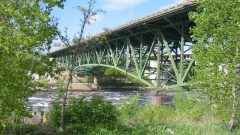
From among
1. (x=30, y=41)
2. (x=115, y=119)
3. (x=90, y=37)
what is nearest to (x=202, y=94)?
(x=115, y=119)

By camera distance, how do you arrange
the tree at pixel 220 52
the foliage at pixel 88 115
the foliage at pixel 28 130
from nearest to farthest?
the foliage at pixel 28 130, the tree at pixel 220 52, the foliage at pixel 88 115

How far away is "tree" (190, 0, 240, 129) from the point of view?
1278 cm

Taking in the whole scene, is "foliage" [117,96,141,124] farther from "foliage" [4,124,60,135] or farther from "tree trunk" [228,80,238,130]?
"tree trunk" [228,80,238,130]

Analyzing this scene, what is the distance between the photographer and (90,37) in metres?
14.1

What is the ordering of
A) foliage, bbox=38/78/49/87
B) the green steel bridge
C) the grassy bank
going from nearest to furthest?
1. foliage, bbox=38/78/49/87
2. the grassy bank
3. the green steel bridge

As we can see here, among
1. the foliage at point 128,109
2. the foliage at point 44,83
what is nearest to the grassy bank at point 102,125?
the foliage at point 128,109

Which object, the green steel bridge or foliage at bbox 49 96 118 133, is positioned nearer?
foliage at bbox 49 96 118 133

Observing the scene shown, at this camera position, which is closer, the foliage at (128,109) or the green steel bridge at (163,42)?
the foliage at (128,109)

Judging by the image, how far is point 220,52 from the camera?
12.8m

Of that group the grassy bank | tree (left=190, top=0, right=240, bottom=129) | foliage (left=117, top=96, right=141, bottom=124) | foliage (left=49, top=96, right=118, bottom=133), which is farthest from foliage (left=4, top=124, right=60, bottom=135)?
tree (left=190, top=0, right=240, bottom=129)

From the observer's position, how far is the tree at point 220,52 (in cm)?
1278

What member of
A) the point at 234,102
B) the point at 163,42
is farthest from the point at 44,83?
the point at 163,42

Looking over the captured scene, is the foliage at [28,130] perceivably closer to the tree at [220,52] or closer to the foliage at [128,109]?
the foliage at [128,109]

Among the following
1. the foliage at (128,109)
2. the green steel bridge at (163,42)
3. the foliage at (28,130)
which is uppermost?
the green steel bridge at (163,42)
